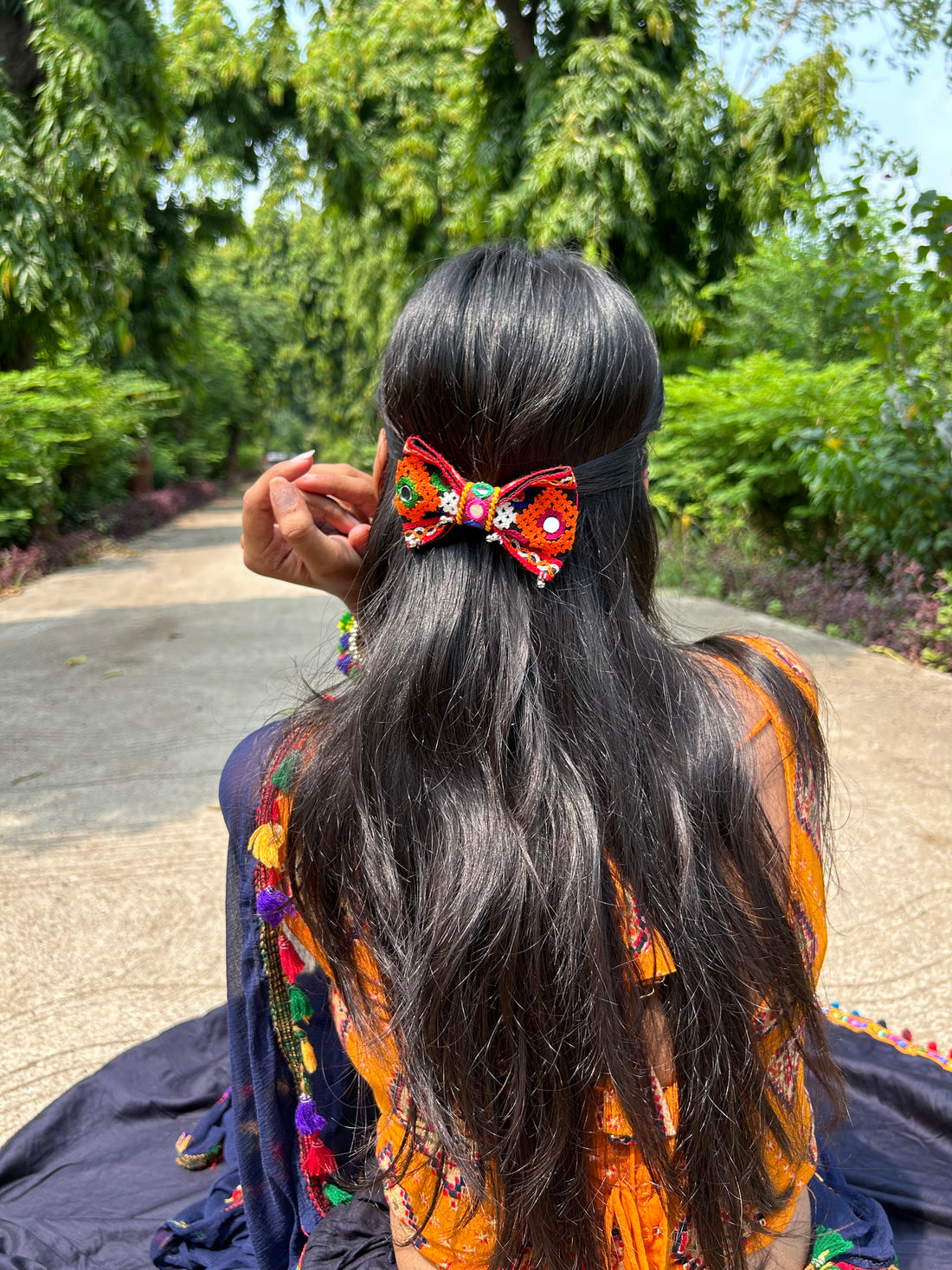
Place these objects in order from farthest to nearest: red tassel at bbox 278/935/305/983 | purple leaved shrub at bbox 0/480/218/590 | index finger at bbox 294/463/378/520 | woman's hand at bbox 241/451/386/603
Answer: purple leaved shrub at bbox 0/480/218/590
index finger at bbox 294/463/378/520
woman's hand at bbox 241/451/386/603
red tassel at bbox 278/935/305/983

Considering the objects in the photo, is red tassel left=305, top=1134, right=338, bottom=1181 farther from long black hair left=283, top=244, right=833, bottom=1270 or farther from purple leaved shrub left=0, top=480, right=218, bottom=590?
purple leaved shrub left=0, top=480, right=218, bottom=590

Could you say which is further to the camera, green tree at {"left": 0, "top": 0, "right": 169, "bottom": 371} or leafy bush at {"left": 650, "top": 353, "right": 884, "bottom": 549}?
leafy bush at {"left": 650, "top": 353, "right": 884, "bottom": 549}

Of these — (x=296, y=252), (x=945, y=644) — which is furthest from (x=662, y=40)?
(x=296, y=252)

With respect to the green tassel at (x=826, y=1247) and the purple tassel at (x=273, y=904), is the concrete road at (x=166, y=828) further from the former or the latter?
the green tassel at (x=826, y=1247)

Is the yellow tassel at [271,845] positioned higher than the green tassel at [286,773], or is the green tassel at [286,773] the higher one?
the green tassel at [286,773]

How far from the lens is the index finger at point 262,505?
53.4 inches

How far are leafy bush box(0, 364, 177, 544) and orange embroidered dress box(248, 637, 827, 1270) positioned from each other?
22.5ft

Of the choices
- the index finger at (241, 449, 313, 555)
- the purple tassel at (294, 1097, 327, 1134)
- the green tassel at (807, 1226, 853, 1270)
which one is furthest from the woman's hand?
the green tassel at (807, 1226, 853, 1270)

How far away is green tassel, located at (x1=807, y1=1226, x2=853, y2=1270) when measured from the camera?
3.83 ft

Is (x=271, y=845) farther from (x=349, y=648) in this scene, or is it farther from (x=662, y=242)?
(x=662, y=242)

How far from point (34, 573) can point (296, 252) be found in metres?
18.0

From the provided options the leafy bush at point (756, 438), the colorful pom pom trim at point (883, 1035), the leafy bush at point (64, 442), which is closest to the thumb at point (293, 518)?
the colorful pom pom trim at point (883, 1035)

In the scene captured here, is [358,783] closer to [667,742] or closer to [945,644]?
[667,742]

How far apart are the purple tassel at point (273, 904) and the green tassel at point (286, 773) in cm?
14
